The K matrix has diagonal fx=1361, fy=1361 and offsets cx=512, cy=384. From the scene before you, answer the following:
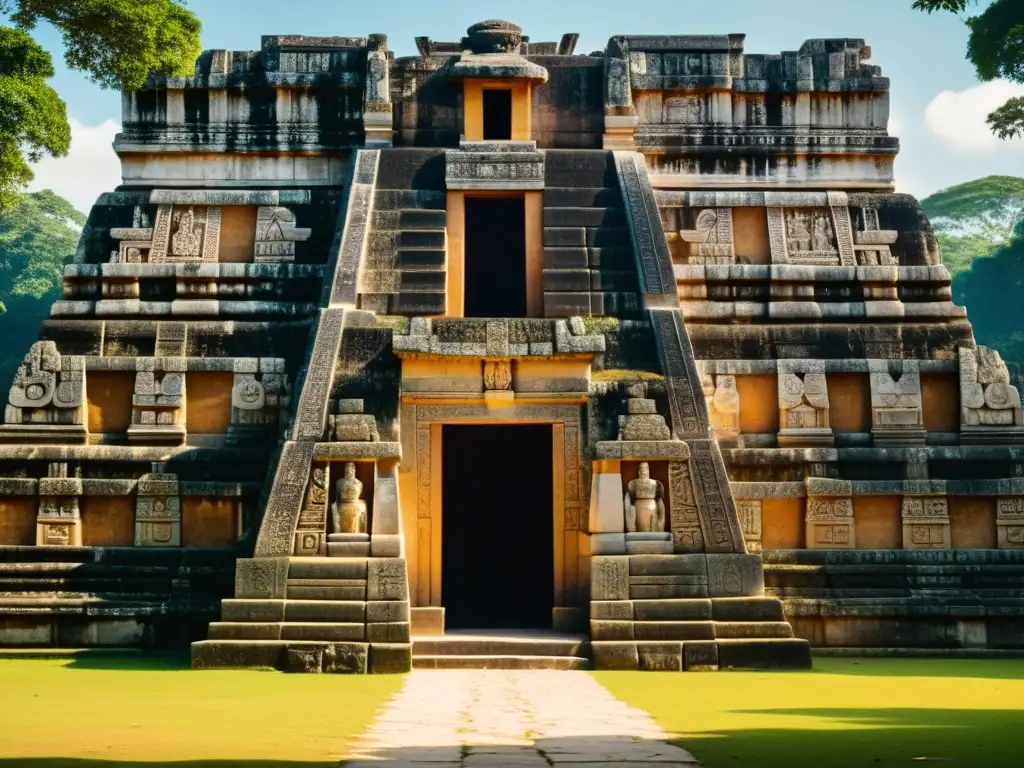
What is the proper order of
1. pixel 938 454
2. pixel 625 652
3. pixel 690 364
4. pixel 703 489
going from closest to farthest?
pixel 625 652 → pixel 703 489 → pixel 690 364 → pixel 938 454

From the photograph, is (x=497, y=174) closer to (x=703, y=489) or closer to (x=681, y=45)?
(x=681, y=45)

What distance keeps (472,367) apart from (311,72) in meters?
5.74

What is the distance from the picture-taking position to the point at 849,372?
14.0 m

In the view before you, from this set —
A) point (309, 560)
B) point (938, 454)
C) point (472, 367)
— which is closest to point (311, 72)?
point (472, 367)

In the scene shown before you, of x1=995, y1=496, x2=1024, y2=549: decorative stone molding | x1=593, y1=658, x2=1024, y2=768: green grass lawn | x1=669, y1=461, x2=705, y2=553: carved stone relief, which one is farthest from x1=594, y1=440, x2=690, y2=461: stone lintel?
x1=995, y1=496, x2=1024, y2=549: decorative stone molding

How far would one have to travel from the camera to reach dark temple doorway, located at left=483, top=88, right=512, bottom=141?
16000mm

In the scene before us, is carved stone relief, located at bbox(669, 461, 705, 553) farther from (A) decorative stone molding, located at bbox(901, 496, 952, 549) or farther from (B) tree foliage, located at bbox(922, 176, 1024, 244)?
(B) tree foliage, located at bbox(922, 176, 1024, 244)

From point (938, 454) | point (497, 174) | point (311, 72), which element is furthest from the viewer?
point (311, 72)

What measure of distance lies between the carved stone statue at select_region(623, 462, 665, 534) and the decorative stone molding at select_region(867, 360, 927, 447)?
3290mm

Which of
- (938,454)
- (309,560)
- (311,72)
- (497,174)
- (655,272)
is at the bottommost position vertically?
(309,560)

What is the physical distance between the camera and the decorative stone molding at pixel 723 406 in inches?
544

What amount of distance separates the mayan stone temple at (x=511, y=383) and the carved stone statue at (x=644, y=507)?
0.03 m

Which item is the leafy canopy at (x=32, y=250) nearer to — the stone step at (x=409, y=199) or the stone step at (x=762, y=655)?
the stone step at (x=409, y=199)

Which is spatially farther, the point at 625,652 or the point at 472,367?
the point at 472,367
